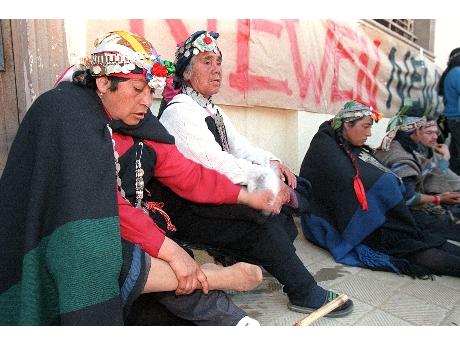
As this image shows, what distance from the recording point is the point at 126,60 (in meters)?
1.60

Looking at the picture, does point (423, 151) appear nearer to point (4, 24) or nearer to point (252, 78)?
point (252, 78)

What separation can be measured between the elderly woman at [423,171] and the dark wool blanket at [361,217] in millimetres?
308

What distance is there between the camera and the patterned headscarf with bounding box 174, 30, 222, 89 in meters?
2.34

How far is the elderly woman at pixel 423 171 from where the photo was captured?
3295mm

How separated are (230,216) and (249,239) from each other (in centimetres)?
17

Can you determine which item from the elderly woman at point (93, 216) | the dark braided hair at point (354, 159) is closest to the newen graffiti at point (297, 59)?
the dark braided hair at point (354, 159)

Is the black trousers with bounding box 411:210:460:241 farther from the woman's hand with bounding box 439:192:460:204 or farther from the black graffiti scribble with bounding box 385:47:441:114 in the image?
the black graffiti scribble with bounding box 385:47:441:114

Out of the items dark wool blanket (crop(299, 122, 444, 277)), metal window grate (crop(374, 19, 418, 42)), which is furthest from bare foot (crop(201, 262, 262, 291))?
metal window grate (crop(374, 19, 418, 42))

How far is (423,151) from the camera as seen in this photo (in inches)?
157

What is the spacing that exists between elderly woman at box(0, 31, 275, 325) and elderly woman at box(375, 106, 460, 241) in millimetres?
2291

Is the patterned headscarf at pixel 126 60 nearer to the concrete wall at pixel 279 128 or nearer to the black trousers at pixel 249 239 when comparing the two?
the black trousers at pixel 249 239

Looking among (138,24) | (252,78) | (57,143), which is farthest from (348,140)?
(57,143)

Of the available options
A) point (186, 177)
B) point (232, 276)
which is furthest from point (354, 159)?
point (232, 276)

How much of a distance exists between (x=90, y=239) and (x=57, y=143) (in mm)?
373
